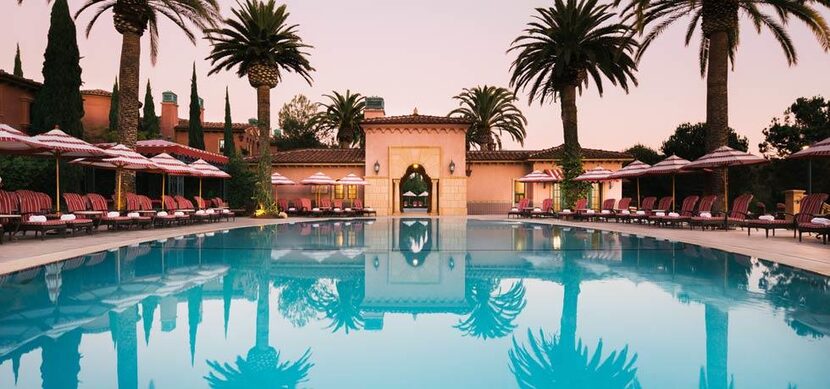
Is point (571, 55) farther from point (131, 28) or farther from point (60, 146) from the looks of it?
point (60, 146)

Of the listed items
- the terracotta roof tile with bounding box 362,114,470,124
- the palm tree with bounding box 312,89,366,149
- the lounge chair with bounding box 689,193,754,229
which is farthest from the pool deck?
the palm tree with bounding box 312,89,366,149

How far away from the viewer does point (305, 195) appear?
32031mm

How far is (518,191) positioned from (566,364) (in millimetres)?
28936

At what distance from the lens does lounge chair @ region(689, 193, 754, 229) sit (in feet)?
49.3

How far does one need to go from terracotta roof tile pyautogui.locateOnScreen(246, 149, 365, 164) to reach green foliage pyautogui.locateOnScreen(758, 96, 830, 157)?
1491 inches

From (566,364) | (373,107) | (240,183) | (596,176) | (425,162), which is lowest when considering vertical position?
(566,364)

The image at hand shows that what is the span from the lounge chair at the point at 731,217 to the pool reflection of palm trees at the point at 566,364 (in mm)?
13361

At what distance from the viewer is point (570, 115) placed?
937 inches

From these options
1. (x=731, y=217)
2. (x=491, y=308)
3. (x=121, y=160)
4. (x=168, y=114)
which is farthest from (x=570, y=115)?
(x=168, y=114)

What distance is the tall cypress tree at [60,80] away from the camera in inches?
877

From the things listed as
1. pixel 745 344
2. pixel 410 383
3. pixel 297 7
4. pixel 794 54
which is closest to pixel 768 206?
pixel 794 54

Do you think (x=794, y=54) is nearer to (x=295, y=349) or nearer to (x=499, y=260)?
(x=499, y=260)

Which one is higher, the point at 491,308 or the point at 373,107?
the point at 373,107

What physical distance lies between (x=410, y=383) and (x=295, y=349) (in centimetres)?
127
